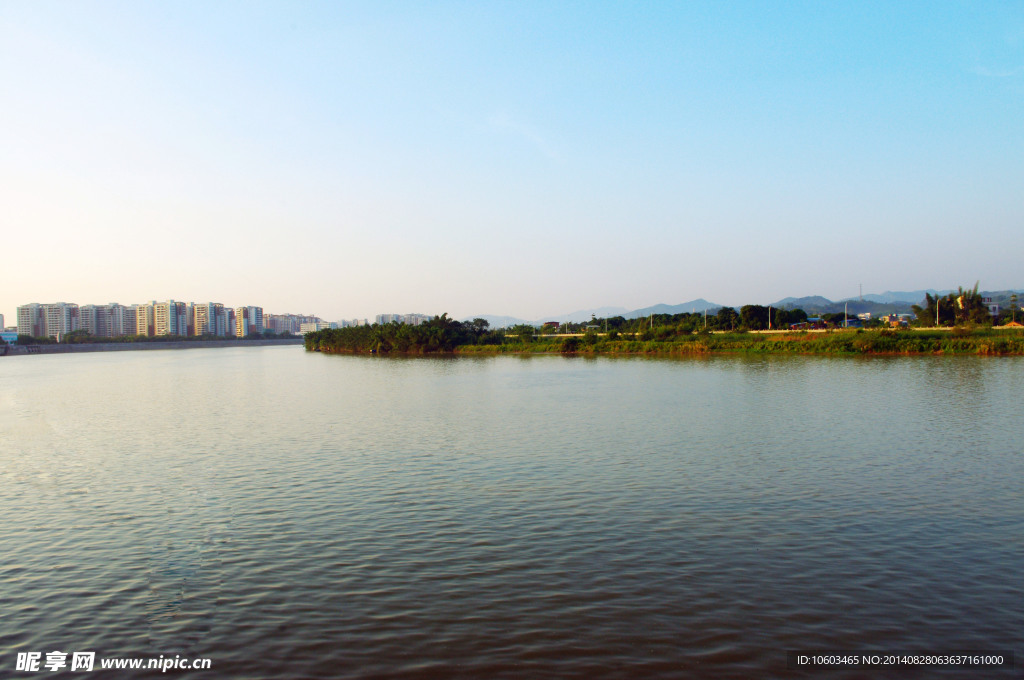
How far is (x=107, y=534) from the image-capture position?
913cm

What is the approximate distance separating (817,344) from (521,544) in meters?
53.2

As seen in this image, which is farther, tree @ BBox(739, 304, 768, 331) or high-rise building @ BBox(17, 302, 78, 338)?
high-rise building @ BBox(17, 302, 78, 338)

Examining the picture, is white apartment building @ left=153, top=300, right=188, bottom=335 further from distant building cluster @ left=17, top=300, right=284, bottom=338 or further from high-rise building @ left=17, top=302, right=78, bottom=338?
high-rise building @ left=17, top=302, right=78, bottom=338

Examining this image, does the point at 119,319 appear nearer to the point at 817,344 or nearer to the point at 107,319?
the point at 107,319

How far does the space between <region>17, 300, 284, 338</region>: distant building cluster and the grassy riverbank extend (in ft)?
446

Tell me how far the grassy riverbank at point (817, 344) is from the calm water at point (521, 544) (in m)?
35.2

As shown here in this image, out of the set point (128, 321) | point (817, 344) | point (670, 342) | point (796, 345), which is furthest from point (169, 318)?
point (817, 344)

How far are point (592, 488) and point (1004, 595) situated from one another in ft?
19.0

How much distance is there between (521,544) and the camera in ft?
27.3

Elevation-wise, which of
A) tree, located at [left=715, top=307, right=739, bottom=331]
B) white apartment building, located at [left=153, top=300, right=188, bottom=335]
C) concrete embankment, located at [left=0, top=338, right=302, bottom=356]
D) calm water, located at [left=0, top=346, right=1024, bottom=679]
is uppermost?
white apartment building, located at [left=153, top=300, right=188, bottom=335]

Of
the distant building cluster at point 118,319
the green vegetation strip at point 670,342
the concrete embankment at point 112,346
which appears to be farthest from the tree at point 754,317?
the distant building cluster at point 118,319

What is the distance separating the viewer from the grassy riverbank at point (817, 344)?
4762 cm

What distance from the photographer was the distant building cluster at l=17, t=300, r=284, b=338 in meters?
167

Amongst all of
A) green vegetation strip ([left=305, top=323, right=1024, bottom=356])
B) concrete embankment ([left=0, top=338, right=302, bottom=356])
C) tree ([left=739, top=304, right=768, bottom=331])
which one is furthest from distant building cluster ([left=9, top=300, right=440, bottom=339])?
tree ([left=739, top=304, right=768, bottom=331])
